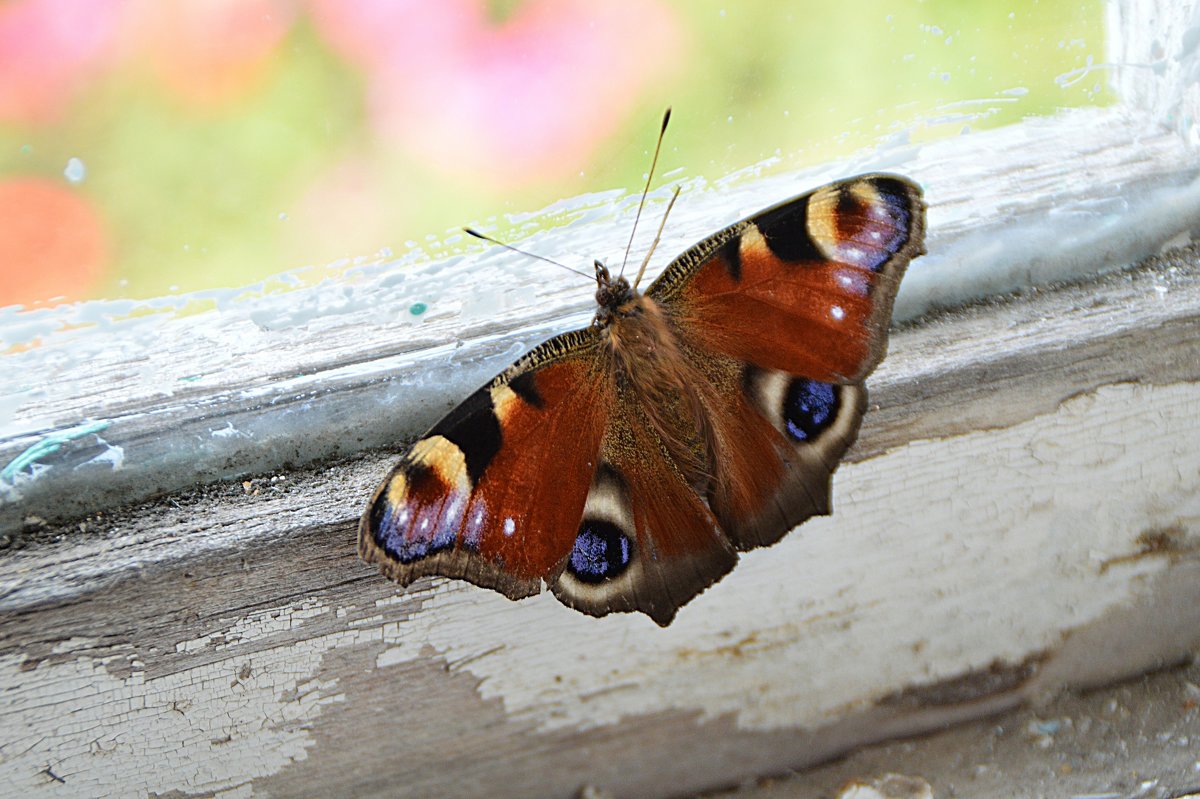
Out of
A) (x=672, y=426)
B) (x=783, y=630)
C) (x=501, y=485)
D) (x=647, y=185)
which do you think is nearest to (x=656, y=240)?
(x=647, y=185)

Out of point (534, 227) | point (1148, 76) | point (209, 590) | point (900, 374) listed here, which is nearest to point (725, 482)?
point (900, 374)

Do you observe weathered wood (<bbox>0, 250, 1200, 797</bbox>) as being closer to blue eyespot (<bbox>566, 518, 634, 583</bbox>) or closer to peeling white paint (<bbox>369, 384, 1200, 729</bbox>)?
peeling white paint (<bbox>369, 384, 1200, 729</bbox>)

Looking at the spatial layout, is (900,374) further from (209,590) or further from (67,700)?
(67,700)

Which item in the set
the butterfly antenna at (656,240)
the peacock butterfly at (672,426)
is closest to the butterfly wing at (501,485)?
the peacock butterfly at (672,426)

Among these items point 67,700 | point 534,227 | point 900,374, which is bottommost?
point 67,700

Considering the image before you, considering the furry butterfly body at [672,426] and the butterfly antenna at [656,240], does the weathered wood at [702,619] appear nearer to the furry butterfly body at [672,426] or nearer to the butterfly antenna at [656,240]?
the furry butterfly body at [672,426]

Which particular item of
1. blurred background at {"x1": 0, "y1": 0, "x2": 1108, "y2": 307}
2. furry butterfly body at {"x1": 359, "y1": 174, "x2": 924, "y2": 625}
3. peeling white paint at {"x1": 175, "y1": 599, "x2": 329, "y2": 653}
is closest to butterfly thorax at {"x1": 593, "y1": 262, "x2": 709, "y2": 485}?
furry butterfly body at {"x1": 359, "y1": 174, "x2": 924, "y2": 625}
